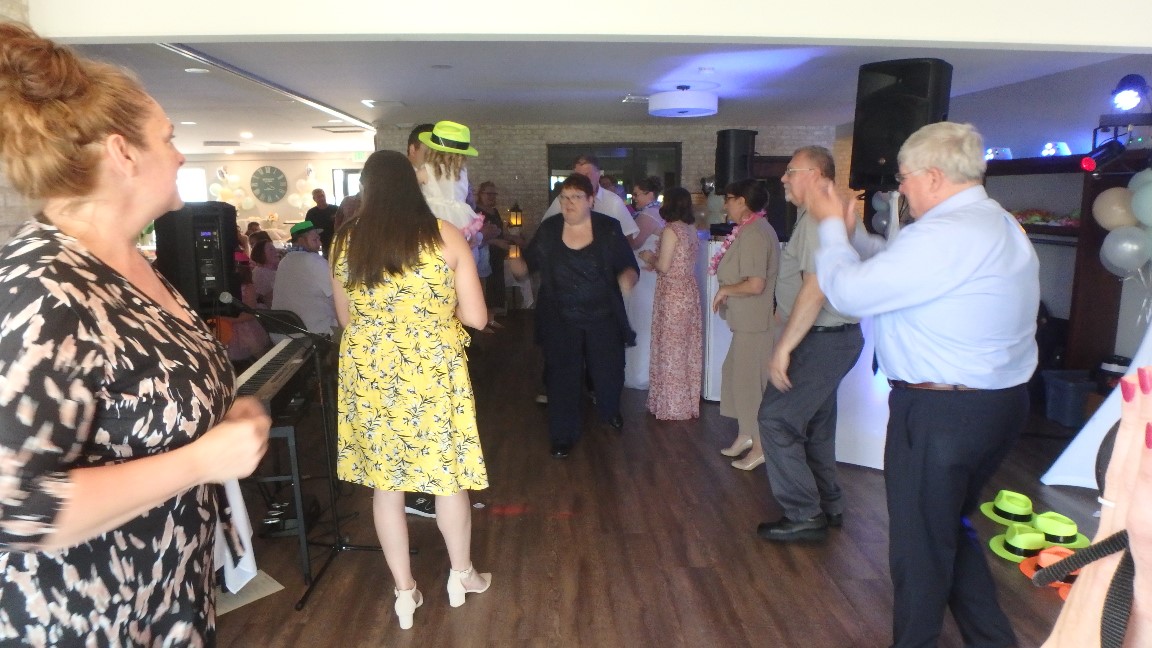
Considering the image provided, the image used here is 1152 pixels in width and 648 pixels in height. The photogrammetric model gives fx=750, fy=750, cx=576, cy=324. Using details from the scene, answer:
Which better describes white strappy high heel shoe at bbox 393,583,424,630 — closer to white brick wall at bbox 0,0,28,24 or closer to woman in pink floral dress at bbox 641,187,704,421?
white brick wall at bbox 0,0,28,24

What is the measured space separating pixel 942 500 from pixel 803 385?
102cm

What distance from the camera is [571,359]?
4312mm

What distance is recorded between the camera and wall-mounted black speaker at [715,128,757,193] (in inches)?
269

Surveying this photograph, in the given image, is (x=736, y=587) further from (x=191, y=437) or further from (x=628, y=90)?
(x=628, y=90)

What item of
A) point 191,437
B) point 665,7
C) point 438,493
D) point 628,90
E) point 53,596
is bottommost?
point 438,493

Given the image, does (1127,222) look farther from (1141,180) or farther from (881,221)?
(881,221)

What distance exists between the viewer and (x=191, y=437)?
3.61 feet

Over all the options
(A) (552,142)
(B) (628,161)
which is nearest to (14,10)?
(A) (552,142)

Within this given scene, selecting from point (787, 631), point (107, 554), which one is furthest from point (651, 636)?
point (107, 554)

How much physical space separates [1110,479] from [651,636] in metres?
2.00

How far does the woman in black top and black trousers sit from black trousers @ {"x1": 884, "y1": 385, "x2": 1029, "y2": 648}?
2.23 m

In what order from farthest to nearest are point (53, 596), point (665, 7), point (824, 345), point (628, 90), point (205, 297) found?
point (628, 90) < point (205, 297) < point (824, 345) < point (665, 7) < point (53, 596)

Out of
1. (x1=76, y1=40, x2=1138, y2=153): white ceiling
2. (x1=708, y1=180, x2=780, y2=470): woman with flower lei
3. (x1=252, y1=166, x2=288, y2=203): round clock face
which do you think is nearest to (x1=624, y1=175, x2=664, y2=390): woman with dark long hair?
(x1=708, y1=180, x2=780, y2=470): woman with flower lei

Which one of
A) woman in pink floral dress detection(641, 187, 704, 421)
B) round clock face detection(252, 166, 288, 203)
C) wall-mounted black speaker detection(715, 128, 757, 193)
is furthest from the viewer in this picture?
Result: round clock face detection(252, 166, 288, 203)
